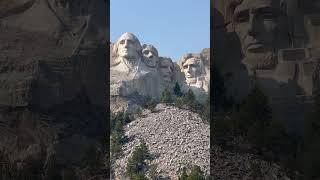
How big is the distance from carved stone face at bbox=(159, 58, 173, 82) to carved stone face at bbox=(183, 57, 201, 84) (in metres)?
1.66

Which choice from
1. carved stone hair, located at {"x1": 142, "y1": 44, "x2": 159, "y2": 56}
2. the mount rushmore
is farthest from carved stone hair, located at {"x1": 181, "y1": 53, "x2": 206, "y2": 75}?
carved stone hair, located at {"x1": 142, "y1": 44, "x2": 159, "y2": 56}

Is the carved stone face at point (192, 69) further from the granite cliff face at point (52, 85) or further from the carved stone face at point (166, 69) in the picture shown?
the granite cliff face at point (52, 85)

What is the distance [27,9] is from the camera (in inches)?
317

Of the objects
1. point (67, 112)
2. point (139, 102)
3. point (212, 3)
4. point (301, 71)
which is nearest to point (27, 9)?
point (67, 112)

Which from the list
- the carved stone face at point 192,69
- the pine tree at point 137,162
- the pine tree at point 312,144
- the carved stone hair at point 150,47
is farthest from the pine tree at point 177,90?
the pine tree at point 312,144

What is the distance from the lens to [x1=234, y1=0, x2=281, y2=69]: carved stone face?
7684 mm

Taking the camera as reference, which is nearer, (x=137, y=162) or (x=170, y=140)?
(x=137, y=162)

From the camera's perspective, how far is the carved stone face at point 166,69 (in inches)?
1550

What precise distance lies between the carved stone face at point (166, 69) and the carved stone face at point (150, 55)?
844 mm

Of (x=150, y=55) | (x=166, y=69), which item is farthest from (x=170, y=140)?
(x=166, y=69)

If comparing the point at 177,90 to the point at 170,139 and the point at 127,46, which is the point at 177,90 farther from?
the point at 170,139

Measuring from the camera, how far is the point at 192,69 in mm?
41375

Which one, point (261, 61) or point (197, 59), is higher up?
point (197, 59)

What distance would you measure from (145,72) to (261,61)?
28.8 meters
